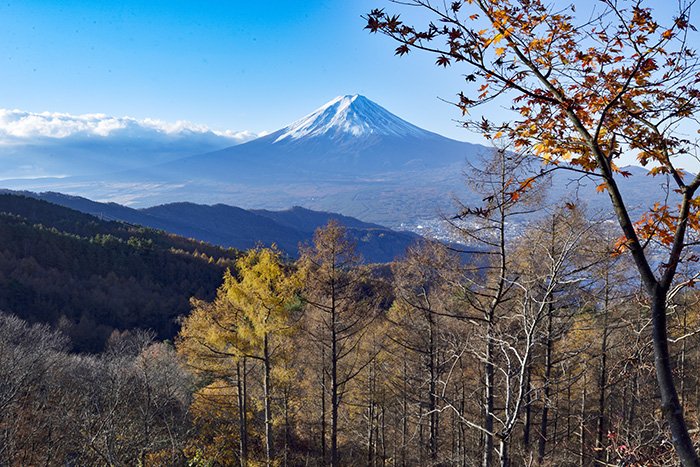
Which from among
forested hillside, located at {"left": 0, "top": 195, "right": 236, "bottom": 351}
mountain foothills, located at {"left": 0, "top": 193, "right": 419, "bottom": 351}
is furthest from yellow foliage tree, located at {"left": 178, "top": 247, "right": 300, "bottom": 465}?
forested hillside, located at {"left": 0, "top": 195, "right": 236, "bottom": 351}

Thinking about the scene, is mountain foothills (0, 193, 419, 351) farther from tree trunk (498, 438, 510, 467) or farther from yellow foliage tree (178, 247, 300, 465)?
tree trunk (498, 438, 510, 467)

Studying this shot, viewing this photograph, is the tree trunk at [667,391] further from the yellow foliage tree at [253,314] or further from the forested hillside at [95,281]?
the forested hillside at [95,281]

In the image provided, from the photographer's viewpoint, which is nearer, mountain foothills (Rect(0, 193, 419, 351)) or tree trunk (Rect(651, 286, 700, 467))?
tree trunk (Rect(651, 286, 700, 467))

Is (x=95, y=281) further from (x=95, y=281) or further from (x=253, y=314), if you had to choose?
(x=253, y=314)

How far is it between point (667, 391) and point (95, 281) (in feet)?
184

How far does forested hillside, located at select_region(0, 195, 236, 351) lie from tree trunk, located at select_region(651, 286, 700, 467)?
36147 millimetres

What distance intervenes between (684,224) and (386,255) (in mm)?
167491

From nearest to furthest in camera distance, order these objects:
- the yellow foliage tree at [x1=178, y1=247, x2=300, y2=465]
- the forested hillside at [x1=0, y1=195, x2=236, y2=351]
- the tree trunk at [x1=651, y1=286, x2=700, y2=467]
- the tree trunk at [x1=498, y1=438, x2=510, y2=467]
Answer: the tree trunk at [x1=651, y1=286, x2=700, y2=467], the tree trunk at [x1=498, y1=438, x2=510, y2=467], the yellow foliage tree at [x1=178, y1=247, x2=300, y2=465], the forested hillside at [x1=0, y1=195, x2=236, y2=351]

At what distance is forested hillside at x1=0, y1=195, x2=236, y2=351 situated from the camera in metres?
40.6

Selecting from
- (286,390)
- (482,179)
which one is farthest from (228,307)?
(482,179)

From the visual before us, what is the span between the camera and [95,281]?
48.8 metres

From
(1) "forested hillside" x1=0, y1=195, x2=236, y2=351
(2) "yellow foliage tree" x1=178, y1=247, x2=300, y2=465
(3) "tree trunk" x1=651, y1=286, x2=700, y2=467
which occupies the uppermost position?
(3) "tree trunk" x1=651, y1=286, x2=700, y2=467

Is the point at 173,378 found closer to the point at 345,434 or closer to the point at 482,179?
the point at 345,434

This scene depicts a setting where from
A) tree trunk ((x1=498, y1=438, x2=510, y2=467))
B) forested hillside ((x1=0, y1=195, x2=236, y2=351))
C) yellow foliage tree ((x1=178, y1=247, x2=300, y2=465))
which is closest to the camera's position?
tree trunk ((x1=498, y1=438, x2=510, y2=467))
